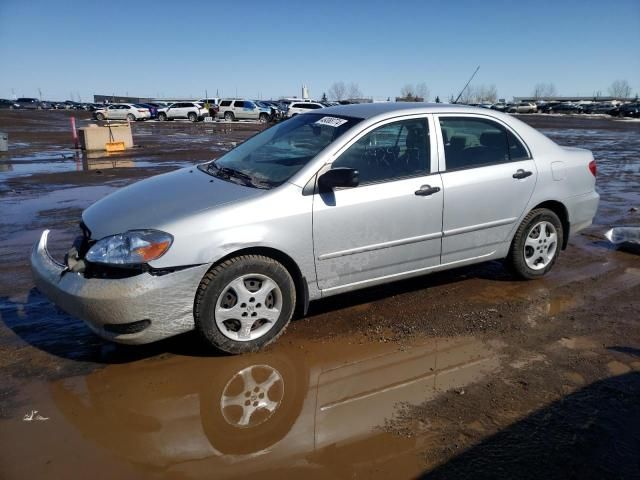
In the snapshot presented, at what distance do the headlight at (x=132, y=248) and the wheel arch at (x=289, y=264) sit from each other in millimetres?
367

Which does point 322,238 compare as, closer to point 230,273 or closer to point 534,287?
point 230,273

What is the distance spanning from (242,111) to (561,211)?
40408 millimetres

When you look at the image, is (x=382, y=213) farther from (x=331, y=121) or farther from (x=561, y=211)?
(x=561, y=211)

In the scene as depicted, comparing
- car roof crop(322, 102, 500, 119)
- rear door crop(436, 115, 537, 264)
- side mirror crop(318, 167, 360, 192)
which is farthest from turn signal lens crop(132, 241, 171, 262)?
rear door crop(436, 115, 537, 264)

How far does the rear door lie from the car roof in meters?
0.10

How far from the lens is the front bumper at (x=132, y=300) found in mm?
3121

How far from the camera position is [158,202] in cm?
364

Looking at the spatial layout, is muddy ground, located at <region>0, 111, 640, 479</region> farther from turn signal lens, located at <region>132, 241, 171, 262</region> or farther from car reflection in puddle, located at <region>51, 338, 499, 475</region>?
turn signal lens, located at <region>132, 241, 171, 262</region>

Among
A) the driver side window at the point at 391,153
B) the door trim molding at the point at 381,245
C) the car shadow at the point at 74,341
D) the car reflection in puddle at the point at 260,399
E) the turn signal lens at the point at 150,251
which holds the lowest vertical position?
the car reflection in puddle at the point at 260,399

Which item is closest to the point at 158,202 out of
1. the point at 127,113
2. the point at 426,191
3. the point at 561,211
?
the point at 426,191

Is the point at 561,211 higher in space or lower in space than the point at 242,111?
lower

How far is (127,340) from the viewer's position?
3.25 metres

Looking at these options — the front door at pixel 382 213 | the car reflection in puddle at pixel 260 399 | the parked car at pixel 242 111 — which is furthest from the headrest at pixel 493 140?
the parked car at pixel 242 111

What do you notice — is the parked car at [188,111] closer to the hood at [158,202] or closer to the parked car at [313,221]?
the parked car at [313,221]
